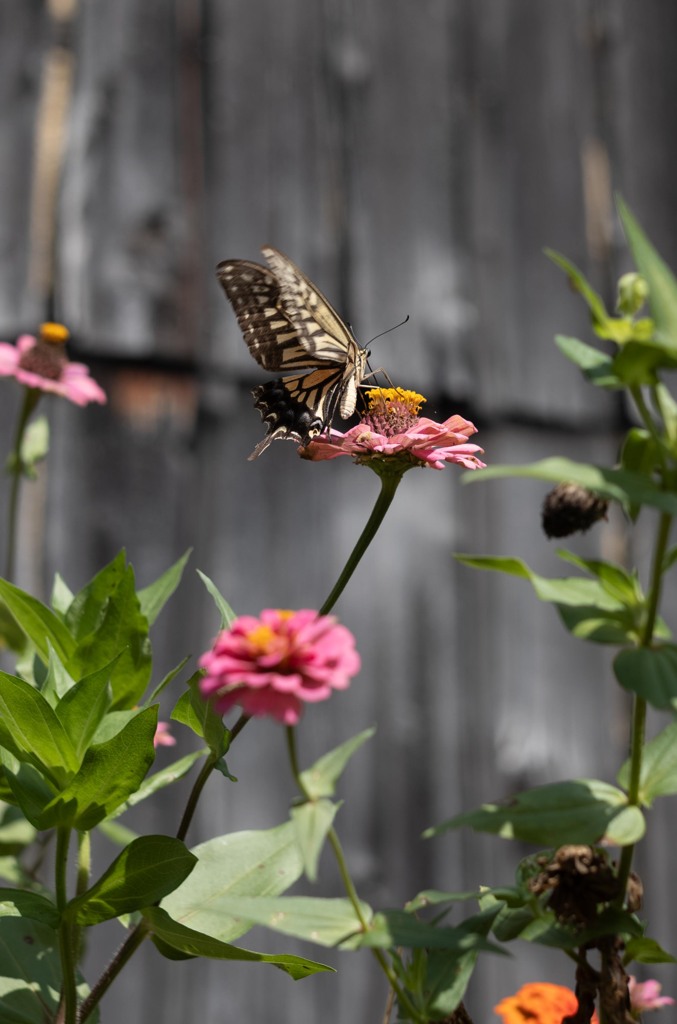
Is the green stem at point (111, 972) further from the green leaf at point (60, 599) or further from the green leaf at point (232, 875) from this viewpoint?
the green leaf at point (60, 599)

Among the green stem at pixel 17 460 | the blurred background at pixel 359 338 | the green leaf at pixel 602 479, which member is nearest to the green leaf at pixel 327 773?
the green leaf at pixel 602 479

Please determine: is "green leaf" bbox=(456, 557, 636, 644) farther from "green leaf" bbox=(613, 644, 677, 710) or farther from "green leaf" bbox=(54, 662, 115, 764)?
"green leaf" bbox=(54, 662, 115, 764)

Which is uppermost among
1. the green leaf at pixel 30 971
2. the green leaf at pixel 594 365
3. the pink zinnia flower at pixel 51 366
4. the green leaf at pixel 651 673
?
the pink zinnia flower at pixel 51 366

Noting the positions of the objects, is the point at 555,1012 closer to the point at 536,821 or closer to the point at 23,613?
the point at 536,821

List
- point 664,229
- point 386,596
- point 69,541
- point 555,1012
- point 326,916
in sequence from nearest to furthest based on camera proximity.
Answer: point 326,916 < point 555,1012 < point 69,541 < point 386,596 < point 664,229

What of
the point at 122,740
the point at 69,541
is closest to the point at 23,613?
the point at 122,740

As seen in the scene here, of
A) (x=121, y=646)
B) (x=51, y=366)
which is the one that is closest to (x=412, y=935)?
(x=121, y=646)

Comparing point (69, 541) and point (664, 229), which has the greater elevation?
Answer: point (664, 229)
